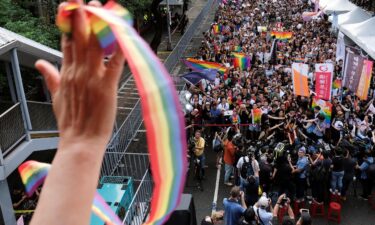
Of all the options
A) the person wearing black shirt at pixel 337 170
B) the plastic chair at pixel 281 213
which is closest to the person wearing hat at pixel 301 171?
the person wearing black shirt at pixel 337 170

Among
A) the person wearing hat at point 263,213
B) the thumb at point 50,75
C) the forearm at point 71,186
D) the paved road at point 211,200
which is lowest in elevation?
the paved road at point 211,200

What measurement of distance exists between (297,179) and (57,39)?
8.20 m

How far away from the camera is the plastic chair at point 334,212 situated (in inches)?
333

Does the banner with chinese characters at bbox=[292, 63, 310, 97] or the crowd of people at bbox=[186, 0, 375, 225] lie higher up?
the banner with chinese characters at bbox=[292, 63, 310, 97]

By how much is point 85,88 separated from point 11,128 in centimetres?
743

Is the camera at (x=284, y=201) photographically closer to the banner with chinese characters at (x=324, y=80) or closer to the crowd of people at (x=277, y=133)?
the crowd of people at (x=277, y=133)

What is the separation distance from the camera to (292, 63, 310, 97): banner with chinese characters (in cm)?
1178

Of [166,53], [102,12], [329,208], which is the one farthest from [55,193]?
[166,53]

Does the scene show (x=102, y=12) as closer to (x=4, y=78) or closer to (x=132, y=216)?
(x=132, y=216)

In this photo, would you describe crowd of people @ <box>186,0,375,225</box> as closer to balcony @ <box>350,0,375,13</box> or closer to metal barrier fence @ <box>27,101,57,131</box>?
metal barrier fence @ <box>27,101,57,131</box>

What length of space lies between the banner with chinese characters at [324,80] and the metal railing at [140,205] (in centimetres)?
517

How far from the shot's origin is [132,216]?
8062 millimetres

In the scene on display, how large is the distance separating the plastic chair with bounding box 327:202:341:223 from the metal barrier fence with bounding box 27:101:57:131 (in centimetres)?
602

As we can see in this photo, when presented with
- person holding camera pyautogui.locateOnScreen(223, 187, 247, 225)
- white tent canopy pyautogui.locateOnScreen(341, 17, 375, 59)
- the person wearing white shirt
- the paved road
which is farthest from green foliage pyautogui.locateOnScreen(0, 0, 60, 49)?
white tent canopy pyautogui.locateOnScreen(341, 17, 375, 59)
